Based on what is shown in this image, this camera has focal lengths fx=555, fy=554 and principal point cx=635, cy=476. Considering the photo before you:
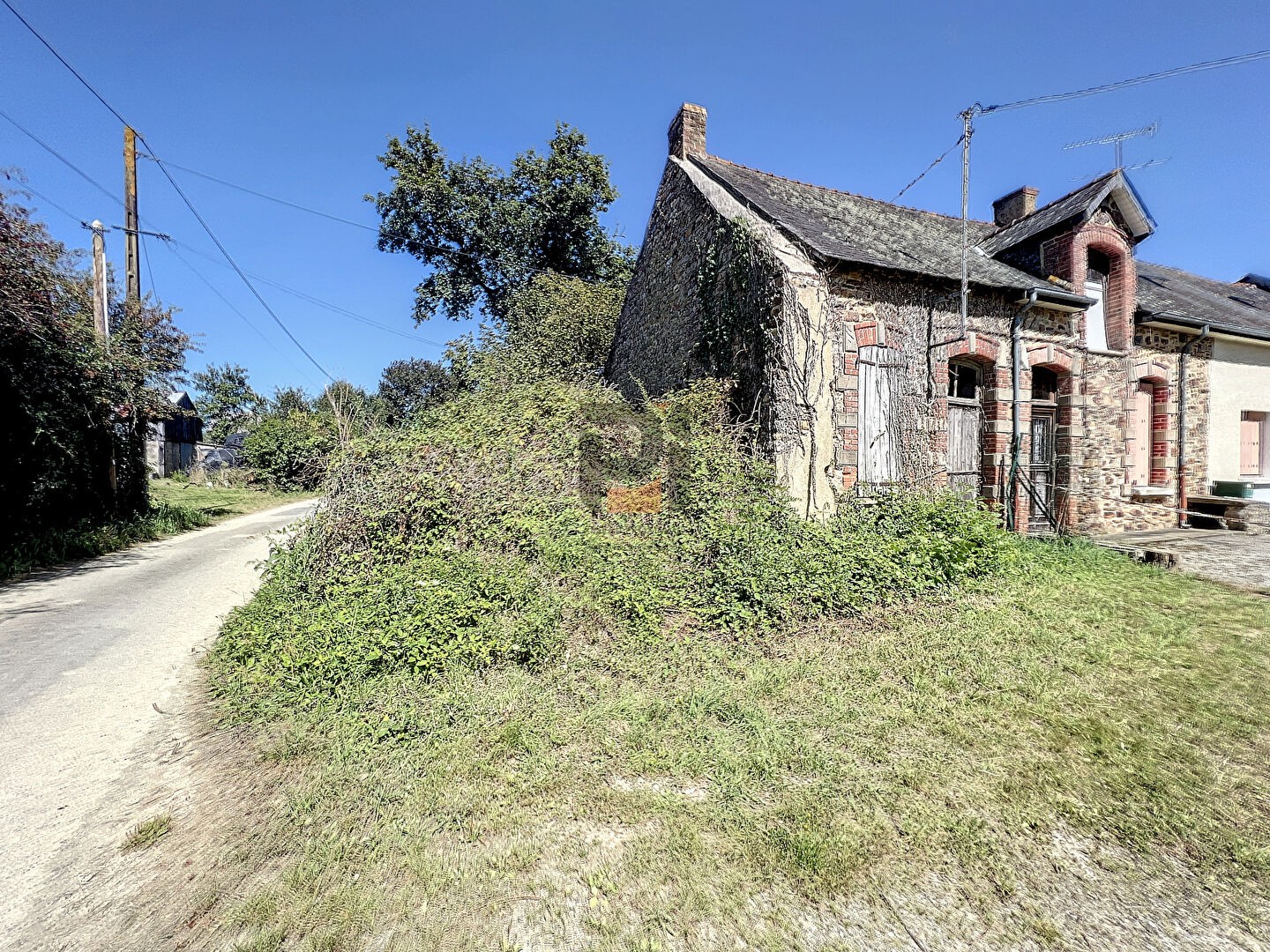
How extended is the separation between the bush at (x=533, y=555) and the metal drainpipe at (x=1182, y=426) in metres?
7.82

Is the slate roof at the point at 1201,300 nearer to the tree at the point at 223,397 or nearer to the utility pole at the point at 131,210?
the utility pole at the point at 131,210

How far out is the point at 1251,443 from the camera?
40.6ft

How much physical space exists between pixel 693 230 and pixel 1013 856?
10.1m

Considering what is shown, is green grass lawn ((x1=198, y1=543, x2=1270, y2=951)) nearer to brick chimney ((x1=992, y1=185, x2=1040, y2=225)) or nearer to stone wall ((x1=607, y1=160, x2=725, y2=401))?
stone wall ((x1=607, y1=160, x2=725, y2=401))

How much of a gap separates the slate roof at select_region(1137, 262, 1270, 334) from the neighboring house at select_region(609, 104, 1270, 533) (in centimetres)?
9

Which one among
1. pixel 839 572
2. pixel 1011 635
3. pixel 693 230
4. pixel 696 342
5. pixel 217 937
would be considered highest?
pixel 693 230

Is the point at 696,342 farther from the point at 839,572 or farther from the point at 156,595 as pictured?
the point at 156,595

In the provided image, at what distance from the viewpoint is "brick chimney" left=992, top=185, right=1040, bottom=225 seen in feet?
42.9

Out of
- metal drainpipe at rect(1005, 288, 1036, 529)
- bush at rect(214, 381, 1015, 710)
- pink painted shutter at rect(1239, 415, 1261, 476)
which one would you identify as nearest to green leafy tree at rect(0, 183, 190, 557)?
bush at rect(214, 381, 1015, 710)

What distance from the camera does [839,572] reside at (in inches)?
224

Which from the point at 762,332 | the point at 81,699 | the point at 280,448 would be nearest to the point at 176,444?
the point at 280,448

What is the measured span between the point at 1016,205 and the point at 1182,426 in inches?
241

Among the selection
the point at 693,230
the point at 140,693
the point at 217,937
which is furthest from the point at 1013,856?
the point at 693,230

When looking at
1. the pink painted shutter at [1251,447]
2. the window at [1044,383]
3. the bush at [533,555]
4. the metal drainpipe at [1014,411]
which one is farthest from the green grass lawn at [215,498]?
the pink painted shutter at [1251,447]
